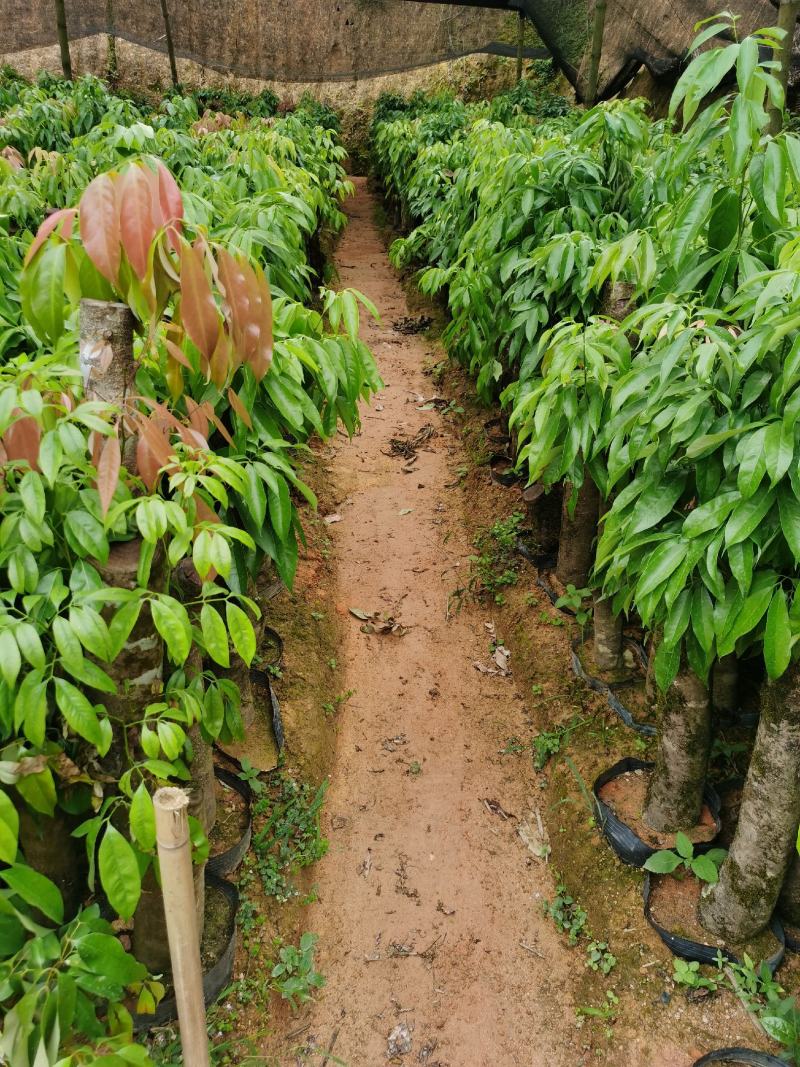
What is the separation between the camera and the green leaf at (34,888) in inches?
56.5

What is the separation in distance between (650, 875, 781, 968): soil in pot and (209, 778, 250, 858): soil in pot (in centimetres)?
151

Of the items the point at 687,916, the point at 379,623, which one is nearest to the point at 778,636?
the point at 687,916

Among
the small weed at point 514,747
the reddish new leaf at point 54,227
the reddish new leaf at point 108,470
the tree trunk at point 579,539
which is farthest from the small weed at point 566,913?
the reddish new leaf at point 54,227

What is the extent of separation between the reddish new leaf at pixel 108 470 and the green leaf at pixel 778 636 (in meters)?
1.56

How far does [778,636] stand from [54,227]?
1.86 m

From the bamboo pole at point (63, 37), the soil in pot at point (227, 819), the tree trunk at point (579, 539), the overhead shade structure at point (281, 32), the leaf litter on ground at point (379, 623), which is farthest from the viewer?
the overhead shade structure at point (281, 32)

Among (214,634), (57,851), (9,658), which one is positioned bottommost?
(57,851)

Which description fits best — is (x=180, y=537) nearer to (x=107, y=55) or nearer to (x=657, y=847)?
(x=657, y=847)

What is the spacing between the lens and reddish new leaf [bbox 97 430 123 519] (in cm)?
138

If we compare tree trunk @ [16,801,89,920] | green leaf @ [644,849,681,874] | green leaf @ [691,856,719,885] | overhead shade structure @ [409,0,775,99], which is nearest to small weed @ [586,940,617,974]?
green leaf @ [644,849,681,874]

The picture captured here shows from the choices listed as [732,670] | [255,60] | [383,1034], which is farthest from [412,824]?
[255,60]

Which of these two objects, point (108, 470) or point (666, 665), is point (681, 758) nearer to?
point (666, 665)

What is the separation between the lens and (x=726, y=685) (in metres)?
2.82

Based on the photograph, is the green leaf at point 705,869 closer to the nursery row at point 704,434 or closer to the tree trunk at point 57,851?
the nursery row at point 704,434
